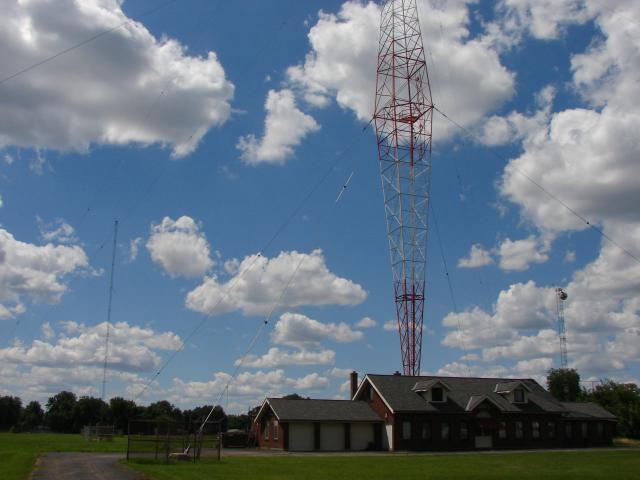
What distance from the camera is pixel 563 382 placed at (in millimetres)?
109688

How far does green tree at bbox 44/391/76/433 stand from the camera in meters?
140

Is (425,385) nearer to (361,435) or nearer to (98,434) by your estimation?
(361,435)

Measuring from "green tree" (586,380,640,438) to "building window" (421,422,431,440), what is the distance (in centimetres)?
3099

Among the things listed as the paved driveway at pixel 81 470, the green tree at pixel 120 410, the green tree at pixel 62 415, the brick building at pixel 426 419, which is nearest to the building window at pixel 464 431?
the brick building at pixel 426 419

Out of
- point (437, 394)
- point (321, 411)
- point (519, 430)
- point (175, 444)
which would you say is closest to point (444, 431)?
point (437, 394)

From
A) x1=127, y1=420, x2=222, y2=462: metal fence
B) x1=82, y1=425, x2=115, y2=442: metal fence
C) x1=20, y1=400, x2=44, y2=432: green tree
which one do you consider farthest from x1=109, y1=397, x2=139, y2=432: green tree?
x1=127, y1=420, x2=222, y2=462: metal fence

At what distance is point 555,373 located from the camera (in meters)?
112

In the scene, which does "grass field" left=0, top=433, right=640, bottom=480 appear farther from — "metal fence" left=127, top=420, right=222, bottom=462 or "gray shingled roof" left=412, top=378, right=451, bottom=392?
"gray shingled roof" left=412, top=378, right=451, bottom=392

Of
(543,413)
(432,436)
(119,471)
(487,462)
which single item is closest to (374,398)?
(432,436)

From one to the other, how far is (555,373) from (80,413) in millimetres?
92338

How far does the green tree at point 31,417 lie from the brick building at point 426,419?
10890 cm

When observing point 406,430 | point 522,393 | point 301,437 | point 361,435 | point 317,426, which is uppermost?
point 522,393

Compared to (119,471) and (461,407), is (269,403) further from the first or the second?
(119,471)

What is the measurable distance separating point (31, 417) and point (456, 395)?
12998 cm
